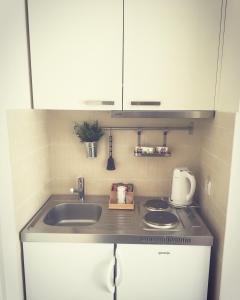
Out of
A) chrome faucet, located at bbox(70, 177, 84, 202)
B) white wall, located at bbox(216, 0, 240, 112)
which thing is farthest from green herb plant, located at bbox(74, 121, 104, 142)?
white wall, located at bbox(216, 0, 240, 112)

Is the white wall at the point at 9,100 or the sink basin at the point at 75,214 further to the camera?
the sink basin at the point at 75,214

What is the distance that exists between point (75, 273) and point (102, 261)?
0.17 metres

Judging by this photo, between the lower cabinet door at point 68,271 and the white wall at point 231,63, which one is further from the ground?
the white wall at point 231,63

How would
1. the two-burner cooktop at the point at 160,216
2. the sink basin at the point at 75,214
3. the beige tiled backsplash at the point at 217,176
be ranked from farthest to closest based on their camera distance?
the sink basin at the point at 75,214 → the two-burner cooktop at the point at 160,216 → the beige tiled backsplash at the point at 217,176

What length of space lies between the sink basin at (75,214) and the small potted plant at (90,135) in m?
0.37

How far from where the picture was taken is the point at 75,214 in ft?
5.89

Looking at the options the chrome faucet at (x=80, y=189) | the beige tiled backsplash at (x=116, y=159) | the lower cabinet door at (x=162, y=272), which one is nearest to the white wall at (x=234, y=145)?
the lower cabinet door at (x=162, y=272)

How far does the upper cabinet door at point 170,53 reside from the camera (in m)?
1.29

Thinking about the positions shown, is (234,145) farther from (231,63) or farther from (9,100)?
(9,100)

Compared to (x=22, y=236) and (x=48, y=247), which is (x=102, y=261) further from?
(x=22, y=236)

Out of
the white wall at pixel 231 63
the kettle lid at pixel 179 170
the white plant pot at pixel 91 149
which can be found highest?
the white wall at pixel 231 63

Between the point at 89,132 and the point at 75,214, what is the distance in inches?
24.0

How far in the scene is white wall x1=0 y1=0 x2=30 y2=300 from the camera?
1152 mm

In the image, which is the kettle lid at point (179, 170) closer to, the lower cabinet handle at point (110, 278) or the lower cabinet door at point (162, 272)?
the lower cabinet door at point (162, 272)
